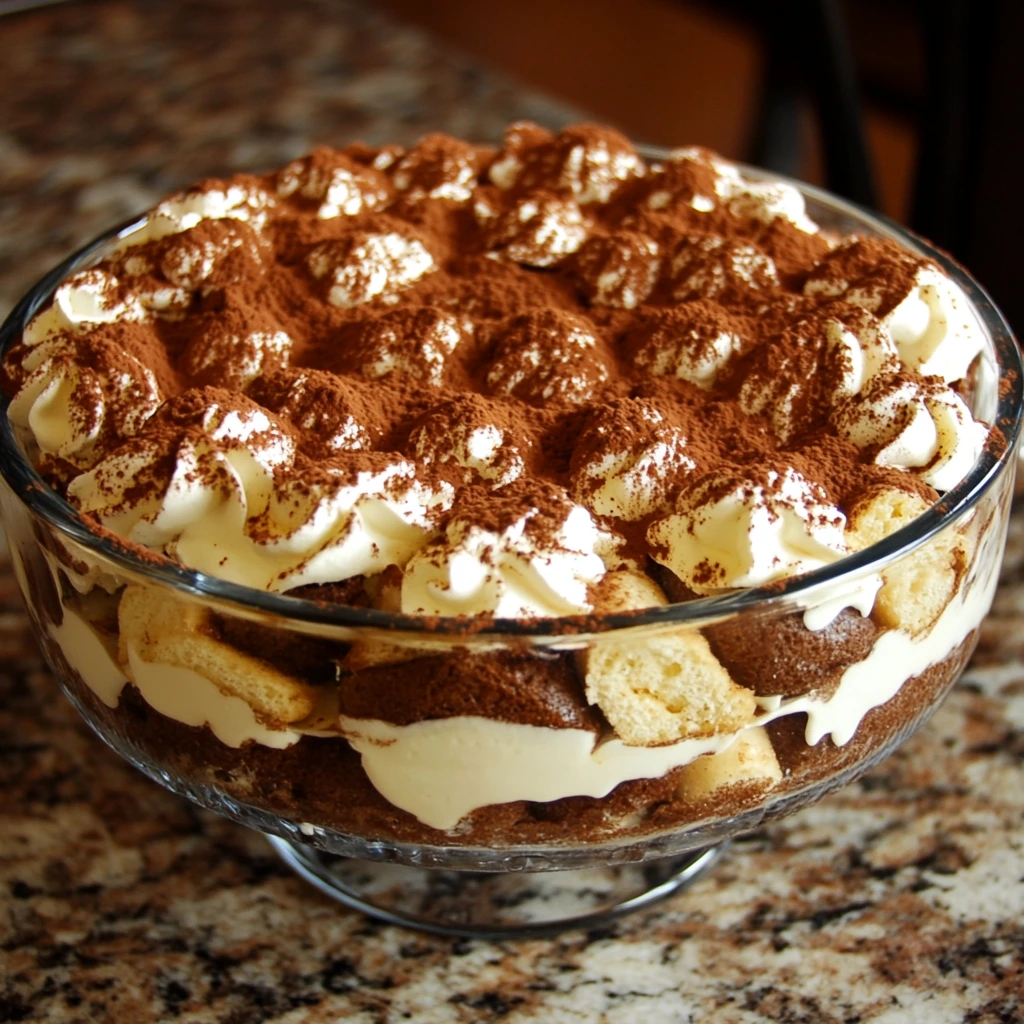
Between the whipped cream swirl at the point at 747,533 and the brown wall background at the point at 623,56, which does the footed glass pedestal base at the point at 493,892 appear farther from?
the brown wall background at the point at 623,56

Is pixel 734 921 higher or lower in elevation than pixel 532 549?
lower

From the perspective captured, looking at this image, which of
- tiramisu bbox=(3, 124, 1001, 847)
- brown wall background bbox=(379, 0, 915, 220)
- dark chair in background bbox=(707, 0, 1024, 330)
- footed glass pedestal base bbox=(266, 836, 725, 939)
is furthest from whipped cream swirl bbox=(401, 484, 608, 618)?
brown wall background bbox=(379, 0, 915, 220)

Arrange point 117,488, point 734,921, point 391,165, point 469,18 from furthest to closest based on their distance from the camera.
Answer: point 469,18
point 391,165
point 734,921
point 117,488

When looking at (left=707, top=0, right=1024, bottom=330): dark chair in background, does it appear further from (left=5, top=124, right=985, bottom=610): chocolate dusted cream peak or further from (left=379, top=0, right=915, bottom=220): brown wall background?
(left=379, top=0, right=915, bottom=220): brown wall background

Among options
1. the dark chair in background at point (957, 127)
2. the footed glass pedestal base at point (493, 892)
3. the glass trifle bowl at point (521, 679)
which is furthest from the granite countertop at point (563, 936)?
the dark chair in background at point (957, 127)

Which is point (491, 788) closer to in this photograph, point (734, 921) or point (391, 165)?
point (734, 921)

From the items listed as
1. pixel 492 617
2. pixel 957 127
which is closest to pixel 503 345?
pixel 492 617

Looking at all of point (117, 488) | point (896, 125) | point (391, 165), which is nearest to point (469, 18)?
point (896, 125)
